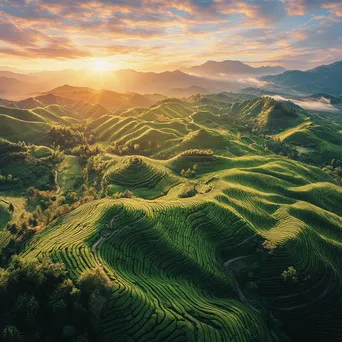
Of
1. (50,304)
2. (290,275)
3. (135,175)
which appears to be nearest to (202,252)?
(290,275)

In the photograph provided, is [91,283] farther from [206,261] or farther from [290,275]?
[290,275]

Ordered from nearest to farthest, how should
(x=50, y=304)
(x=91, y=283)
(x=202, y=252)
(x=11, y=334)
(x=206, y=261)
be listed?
(x=11, y=334) → (x=50, y=304) → (x=91, y=283) → (x=206, y=261) → (x=202, y=252)

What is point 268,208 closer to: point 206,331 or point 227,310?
point 227,310

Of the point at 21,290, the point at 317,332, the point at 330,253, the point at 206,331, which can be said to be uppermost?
the point at 21,290

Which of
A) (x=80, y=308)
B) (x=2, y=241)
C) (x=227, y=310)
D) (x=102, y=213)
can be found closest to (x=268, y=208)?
(x=227, y=310)

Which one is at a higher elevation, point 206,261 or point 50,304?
point 50,304

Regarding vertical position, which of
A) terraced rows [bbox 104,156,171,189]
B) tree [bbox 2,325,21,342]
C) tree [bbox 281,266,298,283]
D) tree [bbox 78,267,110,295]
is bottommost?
tree [bbox 281,266,298,283]

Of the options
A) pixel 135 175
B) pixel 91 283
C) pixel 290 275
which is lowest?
pixel 290 275

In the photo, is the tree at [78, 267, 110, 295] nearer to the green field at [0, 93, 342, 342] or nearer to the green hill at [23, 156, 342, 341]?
the green field at [0, 93, 342, 342]

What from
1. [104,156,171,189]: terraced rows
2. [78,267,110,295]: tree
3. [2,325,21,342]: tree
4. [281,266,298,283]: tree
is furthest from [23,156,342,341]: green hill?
[104,156,171,189]: terraced rows
